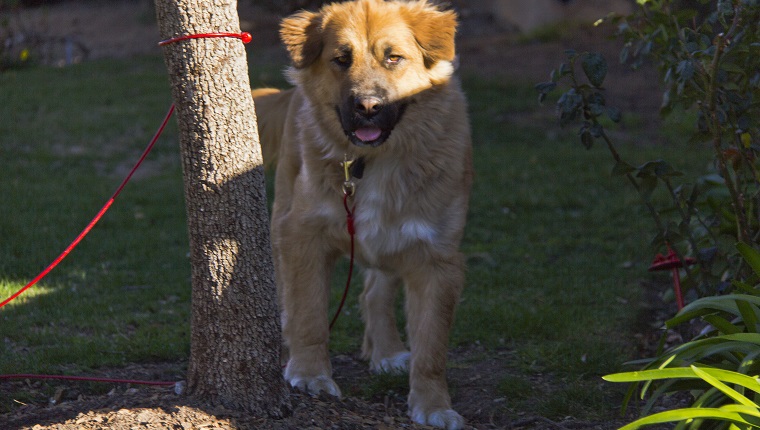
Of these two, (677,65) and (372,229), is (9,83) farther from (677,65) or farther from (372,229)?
(677,65)

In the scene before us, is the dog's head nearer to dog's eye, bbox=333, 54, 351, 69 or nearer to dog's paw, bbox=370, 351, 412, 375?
dog's eye, bbox=333, 54, 351, 69

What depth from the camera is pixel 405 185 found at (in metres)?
4.23

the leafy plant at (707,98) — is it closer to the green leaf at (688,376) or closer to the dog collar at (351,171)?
the dog collar at (351,171)

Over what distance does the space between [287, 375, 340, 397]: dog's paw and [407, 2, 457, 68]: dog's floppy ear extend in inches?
61.8

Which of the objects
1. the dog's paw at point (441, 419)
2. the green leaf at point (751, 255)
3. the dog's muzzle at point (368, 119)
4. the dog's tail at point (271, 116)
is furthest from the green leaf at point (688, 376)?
the dog's tail at point (271, 116)

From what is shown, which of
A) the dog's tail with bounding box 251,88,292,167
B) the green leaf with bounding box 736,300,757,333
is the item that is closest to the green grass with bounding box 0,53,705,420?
the green leaf with bounding box 736,300,757,333

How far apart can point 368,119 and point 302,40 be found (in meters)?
0.60

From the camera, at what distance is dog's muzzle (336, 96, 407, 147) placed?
13.4ft

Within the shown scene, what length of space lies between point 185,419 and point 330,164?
1537 millimetres

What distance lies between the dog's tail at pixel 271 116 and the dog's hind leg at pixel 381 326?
0.96 m

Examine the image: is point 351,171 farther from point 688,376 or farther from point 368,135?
point 688,376

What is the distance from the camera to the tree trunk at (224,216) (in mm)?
3223

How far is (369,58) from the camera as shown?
13.8ft

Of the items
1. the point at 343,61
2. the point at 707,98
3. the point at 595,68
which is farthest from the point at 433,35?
the point at 707,98
